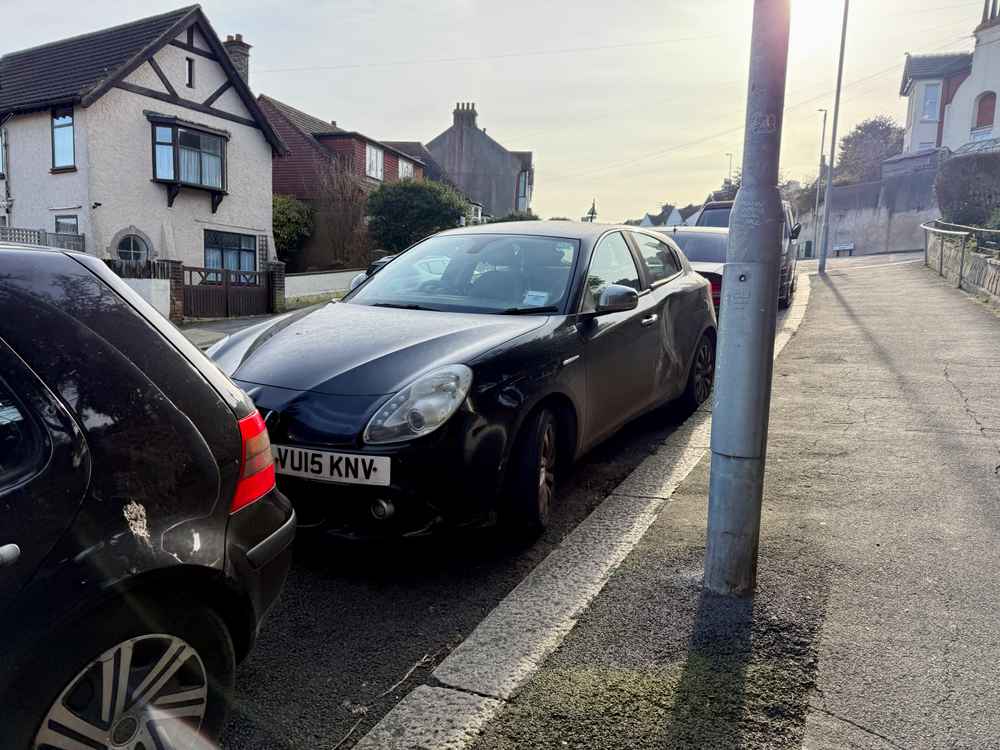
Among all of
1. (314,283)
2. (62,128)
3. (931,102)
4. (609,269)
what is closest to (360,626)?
(609,269)

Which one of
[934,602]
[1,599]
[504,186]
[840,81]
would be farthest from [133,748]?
[504,186]

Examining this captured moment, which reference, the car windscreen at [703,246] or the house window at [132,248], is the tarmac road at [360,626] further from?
the house window at [132,248]

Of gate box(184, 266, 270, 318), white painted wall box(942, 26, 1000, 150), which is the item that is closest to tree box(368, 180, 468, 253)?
gate box(184, 266, 270, 318)

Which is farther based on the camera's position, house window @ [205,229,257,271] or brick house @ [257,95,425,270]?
brick house @ [257,95,425,270]

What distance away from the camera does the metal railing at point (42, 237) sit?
20.2m

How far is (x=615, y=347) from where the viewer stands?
488 centimetres

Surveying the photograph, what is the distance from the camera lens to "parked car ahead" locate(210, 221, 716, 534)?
11.2 ft

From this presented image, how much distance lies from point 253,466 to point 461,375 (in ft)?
4.37

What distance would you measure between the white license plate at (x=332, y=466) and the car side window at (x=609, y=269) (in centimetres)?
179

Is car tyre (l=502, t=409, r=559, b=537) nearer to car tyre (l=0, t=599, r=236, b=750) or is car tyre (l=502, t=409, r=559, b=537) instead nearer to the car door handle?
car tyre (l=0, t=599, r=236, b=750)

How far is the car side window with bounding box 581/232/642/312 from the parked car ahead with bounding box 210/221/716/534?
0.05ft

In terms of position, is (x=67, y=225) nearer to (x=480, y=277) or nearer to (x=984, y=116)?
(x=480, y=277)

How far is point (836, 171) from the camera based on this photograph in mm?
77875

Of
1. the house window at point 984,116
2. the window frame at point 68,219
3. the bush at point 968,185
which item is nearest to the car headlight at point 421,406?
the window frame at point 68,219
